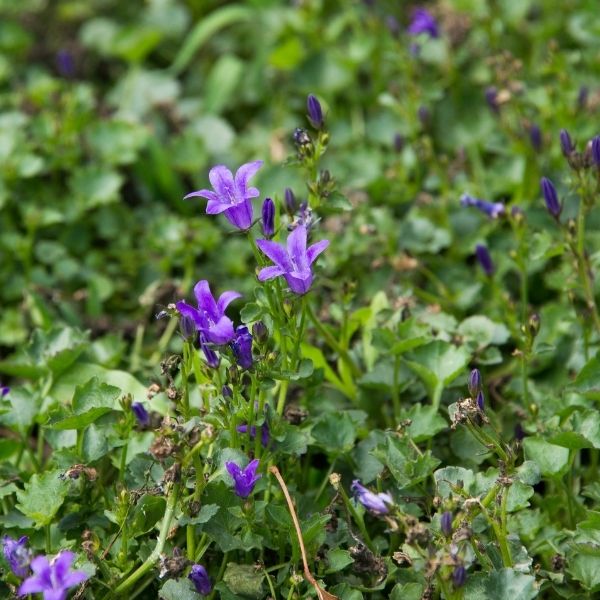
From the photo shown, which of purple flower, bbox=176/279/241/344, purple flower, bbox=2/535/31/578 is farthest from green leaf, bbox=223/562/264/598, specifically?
purple flower, bbox=176/279/241/344

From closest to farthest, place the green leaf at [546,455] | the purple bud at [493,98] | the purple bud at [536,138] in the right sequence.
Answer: the green leaf at [546,455]
the purple bud at [536,138]
the purple bud at [493,98]

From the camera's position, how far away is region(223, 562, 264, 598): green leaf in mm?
2443

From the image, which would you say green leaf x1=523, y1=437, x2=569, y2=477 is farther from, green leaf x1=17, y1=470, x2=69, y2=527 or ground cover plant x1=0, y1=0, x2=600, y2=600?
green leaf x1=17, y1=470, x2=69, y2=527

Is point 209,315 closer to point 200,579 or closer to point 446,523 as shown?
point 200,579

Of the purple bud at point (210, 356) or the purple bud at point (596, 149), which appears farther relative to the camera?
the purple bud at point (596, 149)

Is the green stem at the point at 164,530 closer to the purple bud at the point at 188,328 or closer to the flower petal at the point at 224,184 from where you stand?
the purple bud at the point at 188,328

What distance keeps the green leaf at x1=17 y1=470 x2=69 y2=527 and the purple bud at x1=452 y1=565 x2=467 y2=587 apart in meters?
1.02

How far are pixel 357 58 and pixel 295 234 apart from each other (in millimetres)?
2467

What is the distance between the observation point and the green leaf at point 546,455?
102 inches

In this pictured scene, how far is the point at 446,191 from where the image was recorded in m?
3.94

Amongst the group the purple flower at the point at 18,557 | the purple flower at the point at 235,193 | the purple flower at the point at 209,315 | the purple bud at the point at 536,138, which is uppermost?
the purple flower at the point at 235,193

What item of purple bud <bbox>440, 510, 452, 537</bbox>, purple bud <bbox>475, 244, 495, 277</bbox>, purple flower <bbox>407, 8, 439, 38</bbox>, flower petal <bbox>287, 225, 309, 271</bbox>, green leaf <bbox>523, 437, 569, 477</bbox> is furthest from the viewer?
purple flower <bbox>407, 8, 439, 38</bbox>

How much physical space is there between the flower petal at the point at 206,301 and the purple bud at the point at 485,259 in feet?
4.09

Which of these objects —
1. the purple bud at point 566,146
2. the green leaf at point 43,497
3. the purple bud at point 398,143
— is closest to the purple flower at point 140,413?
the green leaf at point 43,497
